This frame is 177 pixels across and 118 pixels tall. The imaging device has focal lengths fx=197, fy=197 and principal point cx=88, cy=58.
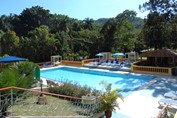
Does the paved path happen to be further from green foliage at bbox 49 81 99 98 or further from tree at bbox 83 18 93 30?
tree at bbox 83 18 93 30

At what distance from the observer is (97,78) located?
19.6 metres

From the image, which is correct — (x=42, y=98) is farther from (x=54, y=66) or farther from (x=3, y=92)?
(x=54, y=66)

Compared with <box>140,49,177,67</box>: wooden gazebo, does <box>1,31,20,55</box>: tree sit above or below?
above

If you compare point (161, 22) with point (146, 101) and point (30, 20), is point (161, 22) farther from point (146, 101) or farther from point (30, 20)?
point (30, 20)

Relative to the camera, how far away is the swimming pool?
16.1 metres

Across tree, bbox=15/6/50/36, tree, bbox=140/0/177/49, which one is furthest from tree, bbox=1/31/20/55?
tree, bbox=140/0/177/49

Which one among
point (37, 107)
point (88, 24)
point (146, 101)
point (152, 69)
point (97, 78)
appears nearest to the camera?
point (37, 107)

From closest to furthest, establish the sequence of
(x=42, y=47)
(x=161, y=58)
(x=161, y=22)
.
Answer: (x=161, y=58) → (x=161, y=22) → (x=42, y=47)

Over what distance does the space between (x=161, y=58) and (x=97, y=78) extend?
7186 mm

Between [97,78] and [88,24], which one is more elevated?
[88,24]

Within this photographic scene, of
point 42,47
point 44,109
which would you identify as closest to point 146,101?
point 44,109

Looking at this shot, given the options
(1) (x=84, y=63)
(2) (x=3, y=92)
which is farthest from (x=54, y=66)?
(2) (x=3, y=92)

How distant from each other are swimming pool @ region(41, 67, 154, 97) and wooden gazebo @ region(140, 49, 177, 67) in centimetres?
297

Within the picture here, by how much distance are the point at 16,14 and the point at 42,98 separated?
5182 centimetres
